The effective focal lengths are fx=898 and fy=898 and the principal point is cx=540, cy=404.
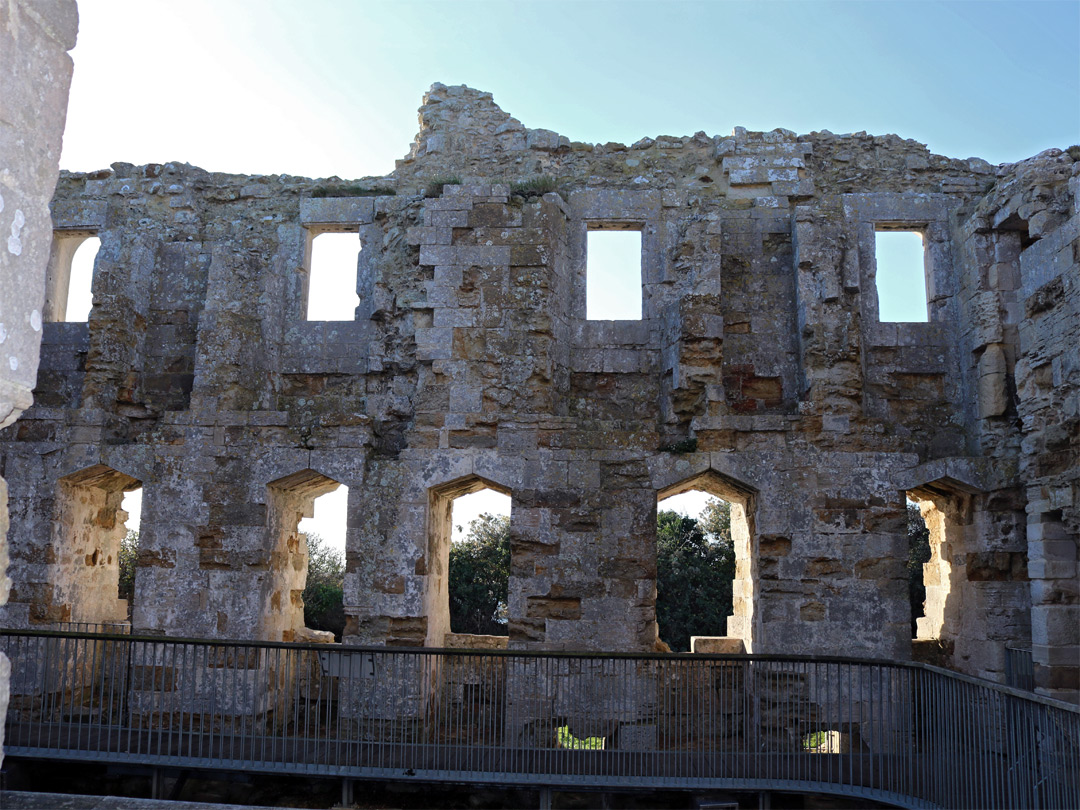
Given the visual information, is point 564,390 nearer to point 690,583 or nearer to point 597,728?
point 597,728

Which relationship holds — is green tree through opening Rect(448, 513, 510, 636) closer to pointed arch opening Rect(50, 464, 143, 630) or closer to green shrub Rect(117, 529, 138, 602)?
green shrub Rect(117, 529, 138, 602)

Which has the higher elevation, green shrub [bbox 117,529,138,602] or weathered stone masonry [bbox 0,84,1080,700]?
weathered stone masonry [bbox 0,84,1080,700]

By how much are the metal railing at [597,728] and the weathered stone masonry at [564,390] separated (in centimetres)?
66

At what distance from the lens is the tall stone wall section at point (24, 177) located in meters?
2.64

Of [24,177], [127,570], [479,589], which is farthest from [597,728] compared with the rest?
[127,570]

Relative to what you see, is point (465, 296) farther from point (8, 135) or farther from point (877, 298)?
point (8, 135)

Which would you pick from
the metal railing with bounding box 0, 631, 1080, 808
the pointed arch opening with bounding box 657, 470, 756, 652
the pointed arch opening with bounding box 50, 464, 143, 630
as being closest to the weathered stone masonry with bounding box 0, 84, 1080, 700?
the pointed arch opening with bounding box 50, 464, 143, 630

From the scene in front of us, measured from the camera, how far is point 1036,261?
29.4ft

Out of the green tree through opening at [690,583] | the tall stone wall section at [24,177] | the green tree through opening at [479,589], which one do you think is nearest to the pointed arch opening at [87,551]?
the tall stone wall section at [24,177]

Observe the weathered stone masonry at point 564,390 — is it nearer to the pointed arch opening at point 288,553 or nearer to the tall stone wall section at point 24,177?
the pointed arch opening at point 288,553

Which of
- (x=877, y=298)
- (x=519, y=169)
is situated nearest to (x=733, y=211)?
(x=877, y=298)

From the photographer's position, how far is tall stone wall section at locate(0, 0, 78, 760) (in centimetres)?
264

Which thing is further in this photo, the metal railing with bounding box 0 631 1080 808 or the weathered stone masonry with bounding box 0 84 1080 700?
the weathered stone masonry with bounding box 0 84 1080 700

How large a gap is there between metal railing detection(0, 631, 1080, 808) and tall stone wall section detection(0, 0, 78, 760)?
509 cm
